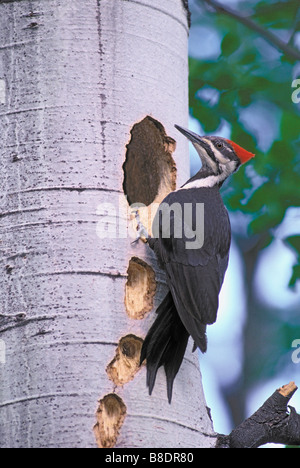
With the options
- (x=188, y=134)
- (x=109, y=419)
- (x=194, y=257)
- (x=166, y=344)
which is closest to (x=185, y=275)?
(x=194, y=257)

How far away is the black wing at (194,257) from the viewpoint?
3.25 metres

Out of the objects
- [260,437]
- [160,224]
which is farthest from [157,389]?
[160,224]

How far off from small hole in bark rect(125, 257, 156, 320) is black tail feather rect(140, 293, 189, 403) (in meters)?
0.06

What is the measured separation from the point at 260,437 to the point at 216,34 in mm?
2505

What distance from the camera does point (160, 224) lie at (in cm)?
362

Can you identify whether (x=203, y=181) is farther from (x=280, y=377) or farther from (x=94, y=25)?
(x=280, y=377)

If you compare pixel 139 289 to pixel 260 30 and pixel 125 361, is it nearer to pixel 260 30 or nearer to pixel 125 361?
pixel 125 361

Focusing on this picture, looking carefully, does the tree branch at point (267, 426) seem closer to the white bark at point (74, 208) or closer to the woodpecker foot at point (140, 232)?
the white bark at point (74, 208)

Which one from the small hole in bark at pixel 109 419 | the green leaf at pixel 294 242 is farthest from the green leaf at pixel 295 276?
the small hole in bark at pixel 109 419

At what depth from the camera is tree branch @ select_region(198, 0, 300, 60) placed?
4469 millimetres

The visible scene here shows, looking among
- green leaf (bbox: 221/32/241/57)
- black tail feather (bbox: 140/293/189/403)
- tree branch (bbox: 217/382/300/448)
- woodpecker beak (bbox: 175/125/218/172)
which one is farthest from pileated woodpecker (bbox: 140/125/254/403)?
green leaf (bbox: 221/32/241/57)

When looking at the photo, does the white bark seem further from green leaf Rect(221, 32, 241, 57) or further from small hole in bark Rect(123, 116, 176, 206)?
green leaf Rect(221, 32, 241, 57)

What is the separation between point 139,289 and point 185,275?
10.5 inches
